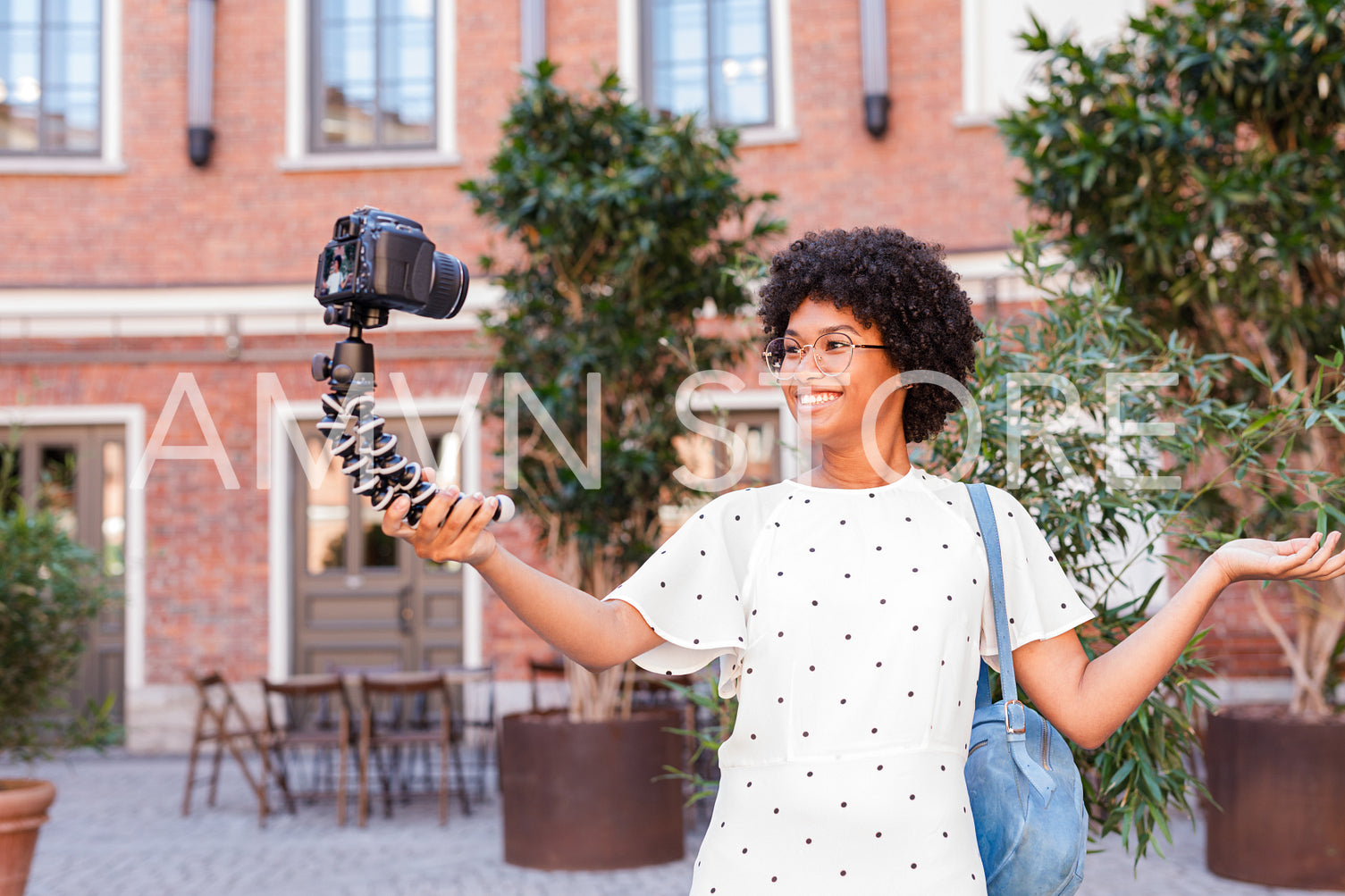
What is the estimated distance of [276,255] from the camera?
10.4 m

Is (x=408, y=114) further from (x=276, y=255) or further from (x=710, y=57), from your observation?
(x=710, y=57)

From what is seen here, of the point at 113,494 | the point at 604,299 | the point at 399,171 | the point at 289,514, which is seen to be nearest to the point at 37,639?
the point at 604,299

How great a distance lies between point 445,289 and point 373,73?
394 inches

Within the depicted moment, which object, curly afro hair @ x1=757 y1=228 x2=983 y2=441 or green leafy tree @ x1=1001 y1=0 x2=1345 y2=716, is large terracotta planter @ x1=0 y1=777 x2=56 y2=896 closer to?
curly afro hair @ x1=757 y1=228 x2=983 y2=441

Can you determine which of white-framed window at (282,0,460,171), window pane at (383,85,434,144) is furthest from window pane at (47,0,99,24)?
window pane at (383,85,434,144)

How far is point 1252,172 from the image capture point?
532 cm

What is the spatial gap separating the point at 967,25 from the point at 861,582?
929cm

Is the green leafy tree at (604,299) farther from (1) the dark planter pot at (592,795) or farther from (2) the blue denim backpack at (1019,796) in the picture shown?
(2) the blue denim backpack at (1019,796)

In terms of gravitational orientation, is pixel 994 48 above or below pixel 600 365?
above

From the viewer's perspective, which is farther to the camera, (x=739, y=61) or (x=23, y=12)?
(x=23, y=12)

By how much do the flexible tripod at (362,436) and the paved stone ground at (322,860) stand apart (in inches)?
160

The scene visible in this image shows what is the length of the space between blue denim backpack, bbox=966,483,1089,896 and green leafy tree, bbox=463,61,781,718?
13.3 feet

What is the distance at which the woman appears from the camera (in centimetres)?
160

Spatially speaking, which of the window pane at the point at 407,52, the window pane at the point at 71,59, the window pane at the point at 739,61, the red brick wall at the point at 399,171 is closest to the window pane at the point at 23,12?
the window pane at the point at 71,59
